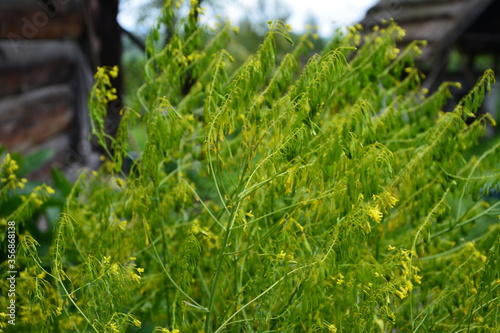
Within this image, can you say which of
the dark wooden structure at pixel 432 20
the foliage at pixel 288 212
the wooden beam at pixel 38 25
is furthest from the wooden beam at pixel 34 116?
the dark wooden structure at pixel 432 20

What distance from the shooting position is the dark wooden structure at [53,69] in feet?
13.2

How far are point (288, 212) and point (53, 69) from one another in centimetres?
346

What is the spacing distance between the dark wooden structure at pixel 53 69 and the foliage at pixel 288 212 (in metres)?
1.85

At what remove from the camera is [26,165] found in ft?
11.7

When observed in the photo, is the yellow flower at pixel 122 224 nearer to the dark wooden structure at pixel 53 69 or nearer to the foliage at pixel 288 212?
the foliage at pixel 288 212

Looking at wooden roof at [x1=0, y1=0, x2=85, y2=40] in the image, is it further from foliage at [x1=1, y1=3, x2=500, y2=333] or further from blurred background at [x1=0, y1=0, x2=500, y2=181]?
foliage at [x1=1, y1=3, x2=500, y2=333]

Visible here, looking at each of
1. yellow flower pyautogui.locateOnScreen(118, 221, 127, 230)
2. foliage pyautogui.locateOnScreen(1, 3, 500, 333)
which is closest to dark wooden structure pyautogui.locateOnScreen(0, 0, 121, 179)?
foliage pyautogui.locateOnScreen(1, 3, 500, 333)

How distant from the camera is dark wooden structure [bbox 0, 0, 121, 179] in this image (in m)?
4.02

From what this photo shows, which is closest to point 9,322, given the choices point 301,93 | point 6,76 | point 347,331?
point 347,331

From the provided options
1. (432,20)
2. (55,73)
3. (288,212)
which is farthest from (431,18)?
(288,212)

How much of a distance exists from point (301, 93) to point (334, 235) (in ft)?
1.28

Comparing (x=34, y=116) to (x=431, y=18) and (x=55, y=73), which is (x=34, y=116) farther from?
(x=431, y=18)

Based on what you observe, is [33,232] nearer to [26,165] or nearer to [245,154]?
[26,165]

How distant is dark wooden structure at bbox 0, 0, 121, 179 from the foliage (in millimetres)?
1846
